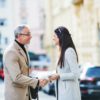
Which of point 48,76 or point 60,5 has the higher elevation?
point 60,5

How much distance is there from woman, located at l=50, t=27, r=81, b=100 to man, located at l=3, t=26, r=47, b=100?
0.35m

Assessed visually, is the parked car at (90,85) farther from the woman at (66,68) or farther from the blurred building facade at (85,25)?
the woman at (66,68)

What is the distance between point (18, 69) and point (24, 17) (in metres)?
64.7

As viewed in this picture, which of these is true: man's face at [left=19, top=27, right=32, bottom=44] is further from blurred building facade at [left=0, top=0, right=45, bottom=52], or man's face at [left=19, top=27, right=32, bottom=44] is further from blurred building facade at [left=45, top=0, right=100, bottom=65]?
blurred building facade at [left=0, top=0, right=45, bottom=52]

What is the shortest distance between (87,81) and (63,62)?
42.9 ft

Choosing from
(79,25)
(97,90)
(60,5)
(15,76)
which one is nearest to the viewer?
(15,76)

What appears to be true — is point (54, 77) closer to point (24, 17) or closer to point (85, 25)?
point (85, 25)

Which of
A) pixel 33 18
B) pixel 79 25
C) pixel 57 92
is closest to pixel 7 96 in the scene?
pixel 57 92

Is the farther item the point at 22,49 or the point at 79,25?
the point at 79,25

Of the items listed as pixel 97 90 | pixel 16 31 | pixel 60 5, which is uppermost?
pixel 60 5

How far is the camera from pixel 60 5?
49500 mm

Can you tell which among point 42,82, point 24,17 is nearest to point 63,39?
point 42,82

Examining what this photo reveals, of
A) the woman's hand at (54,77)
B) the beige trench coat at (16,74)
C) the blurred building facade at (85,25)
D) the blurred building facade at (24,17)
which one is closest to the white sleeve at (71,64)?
the woman's hand at (54,77)

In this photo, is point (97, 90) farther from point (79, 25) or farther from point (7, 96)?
point (79, 25)
